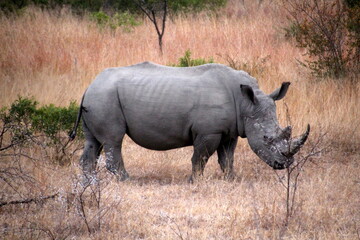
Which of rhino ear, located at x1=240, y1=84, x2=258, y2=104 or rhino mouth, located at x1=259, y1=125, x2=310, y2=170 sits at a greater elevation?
rhino ear, located at x1=240, y1=84, x2=258, y2=104

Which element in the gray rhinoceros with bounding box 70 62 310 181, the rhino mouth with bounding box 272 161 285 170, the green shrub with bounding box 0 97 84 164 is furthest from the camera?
the green shrub with bounding box 0 97 84 164

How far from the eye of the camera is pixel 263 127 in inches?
270

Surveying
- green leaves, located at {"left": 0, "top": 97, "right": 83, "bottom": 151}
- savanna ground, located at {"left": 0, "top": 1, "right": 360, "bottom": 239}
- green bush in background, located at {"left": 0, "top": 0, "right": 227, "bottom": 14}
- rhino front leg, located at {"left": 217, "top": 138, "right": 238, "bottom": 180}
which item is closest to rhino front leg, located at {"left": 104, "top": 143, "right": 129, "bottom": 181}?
savanna ground, located at {"left": 0, "top": 1, "right": 360, "bottom": 239}

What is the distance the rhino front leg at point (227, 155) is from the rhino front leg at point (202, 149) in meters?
0.27

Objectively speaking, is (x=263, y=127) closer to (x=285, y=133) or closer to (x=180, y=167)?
(x=285, y=133)

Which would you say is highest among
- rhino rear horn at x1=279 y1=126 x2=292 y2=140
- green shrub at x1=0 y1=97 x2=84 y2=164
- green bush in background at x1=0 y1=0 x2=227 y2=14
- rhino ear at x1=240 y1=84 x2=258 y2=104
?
rhino ear at x1=240 y1=84 x2=258 y2=104

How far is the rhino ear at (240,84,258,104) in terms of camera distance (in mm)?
6789

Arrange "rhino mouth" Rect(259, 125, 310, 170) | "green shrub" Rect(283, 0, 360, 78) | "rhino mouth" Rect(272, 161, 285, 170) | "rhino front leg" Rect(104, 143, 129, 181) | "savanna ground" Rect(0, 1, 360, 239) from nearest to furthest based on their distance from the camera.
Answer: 1. "savanna ground" Rect(0, 1, 360, 239)
2. "rhino mouth" Rect(259, 125, 310, 170)
3. "rhino mouth" Rect(272, 161, 285, 170)
4. "rhino front leg" Rect(104, 143, 129, 181)
5. "green shrub" Rect(283, 0, 360, 78)

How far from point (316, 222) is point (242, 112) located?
6.17 ft

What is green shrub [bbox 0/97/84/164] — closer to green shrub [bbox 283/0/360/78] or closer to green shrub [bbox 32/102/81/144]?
green shrub [bbox 32/102/81/144]

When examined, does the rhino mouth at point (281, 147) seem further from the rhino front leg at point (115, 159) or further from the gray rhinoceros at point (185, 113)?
the rhino front leg at point (115, 159)

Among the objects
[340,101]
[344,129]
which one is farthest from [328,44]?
[344,129]

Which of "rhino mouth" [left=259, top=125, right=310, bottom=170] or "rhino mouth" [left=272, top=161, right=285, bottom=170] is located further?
"rhino mouth" [left=272, top=161, right=285, bottom=170]

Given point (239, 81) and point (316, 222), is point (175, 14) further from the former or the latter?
point (316, 222)
